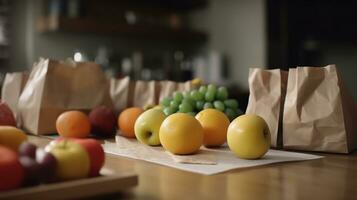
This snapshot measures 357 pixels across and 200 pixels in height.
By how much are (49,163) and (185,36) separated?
3364 mm

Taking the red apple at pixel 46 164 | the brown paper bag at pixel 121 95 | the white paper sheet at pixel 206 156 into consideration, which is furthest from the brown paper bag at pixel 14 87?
the red apple at pixel 46 164

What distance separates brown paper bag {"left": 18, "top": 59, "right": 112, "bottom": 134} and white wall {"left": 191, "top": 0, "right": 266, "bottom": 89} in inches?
88.8

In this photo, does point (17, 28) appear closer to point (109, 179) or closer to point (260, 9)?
point (260, 9)

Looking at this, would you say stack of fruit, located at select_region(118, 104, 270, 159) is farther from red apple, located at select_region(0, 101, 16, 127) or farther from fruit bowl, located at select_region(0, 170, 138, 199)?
red apple, located at select_region(0, 101, 16, 127)

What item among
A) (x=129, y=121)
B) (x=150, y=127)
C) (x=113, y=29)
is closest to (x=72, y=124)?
(x=129, y=121)

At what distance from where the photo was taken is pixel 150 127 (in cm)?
95

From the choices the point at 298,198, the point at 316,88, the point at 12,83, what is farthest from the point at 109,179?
the point at 12,83

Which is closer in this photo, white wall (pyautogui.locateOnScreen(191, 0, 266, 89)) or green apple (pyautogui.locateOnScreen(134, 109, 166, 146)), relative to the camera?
green apple (pyautogui.locateOnScreen(134, 109, 166, 146))

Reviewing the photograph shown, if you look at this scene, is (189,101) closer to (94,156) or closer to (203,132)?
(203,132)

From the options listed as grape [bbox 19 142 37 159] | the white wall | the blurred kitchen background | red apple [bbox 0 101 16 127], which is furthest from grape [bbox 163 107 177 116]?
the white wall

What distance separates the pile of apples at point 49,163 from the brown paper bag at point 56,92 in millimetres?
678

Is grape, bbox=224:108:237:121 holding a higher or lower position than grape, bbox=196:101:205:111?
lower

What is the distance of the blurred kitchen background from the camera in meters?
3.01

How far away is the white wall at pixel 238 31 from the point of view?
3.44 meters
